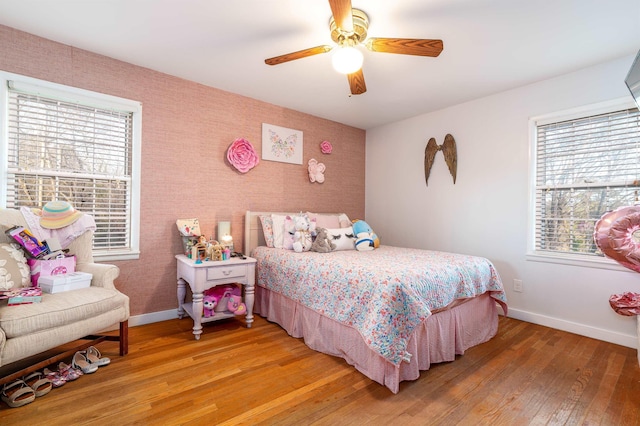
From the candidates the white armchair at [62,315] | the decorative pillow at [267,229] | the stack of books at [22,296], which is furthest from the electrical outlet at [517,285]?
the stack of books at [22,296]

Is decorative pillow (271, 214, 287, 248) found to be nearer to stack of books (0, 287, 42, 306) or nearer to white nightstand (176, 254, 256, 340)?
white nightstand (176, 254, 256, 340)

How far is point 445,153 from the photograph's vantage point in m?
3.64

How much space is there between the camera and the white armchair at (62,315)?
1574 millimetres

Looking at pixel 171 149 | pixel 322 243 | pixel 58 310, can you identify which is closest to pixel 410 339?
pixel 322 243

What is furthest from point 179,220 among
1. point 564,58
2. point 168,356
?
point 564,58

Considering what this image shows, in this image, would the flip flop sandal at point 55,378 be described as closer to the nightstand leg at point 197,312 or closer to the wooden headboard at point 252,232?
the nightstand leg at point 197,312

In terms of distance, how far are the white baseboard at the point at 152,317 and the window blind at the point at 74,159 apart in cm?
68

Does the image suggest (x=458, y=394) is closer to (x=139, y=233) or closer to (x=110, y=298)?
(x=110, y=298)

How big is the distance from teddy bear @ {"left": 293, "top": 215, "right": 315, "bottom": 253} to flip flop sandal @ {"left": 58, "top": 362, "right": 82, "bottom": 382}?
182 cm

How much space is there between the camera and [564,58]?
2504 millimetres

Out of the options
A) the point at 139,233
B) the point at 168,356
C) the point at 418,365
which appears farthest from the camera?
the point at 139,233

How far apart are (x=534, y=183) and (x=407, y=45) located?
2.11 meters

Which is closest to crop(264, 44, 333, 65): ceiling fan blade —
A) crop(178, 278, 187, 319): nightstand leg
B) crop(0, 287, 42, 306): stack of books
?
crop(0, 287, 42, 306): stack of books

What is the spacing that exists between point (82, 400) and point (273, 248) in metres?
1.86
